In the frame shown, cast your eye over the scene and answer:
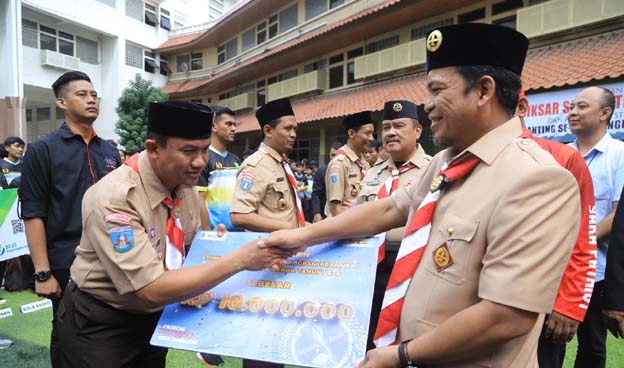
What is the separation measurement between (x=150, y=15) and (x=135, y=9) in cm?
141

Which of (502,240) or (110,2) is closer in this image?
(502,240)

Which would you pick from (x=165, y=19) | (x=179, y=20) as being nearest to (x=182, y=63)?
(x=165, y=19)

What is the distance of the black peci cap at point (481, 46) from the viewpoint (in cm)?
124

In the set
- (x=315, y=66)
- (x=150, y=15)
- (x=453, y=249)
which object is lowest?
(x=453, y=249)

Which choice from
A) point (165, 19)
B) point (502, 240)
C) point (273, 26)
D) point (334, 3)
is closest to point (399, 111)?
point (502, 240)

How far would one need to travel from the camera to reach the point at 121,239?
1569mm

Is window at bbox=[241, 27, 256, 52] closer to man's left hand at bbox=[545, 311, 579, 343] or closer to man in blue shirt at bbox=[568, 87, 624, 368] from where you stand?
man in blue shirt at bbox=[568, 87, 624, 368]

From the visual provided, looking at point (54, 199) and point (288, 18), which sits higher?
point (288, 18)

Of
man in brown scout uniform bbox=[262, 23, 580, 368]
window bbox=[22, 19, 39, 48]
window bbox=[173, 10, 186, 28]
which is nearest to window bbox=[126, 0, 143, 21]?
window bbox=[173, 10, 186, 28]

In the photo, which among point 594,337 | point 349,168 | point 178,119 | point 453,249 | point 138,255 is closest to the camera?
point 453,249

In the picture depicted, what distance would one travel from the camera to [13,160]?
713cm

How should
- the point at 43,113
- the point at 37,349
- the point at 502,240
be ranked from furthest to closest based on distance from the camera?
1. the point at 43,113
2. the point at 37,349
3. the point at 502,240

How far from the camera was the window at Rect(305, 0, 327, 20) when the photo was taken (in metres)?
17.4

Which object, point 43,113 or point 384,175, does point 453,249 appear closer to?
point 384,175
